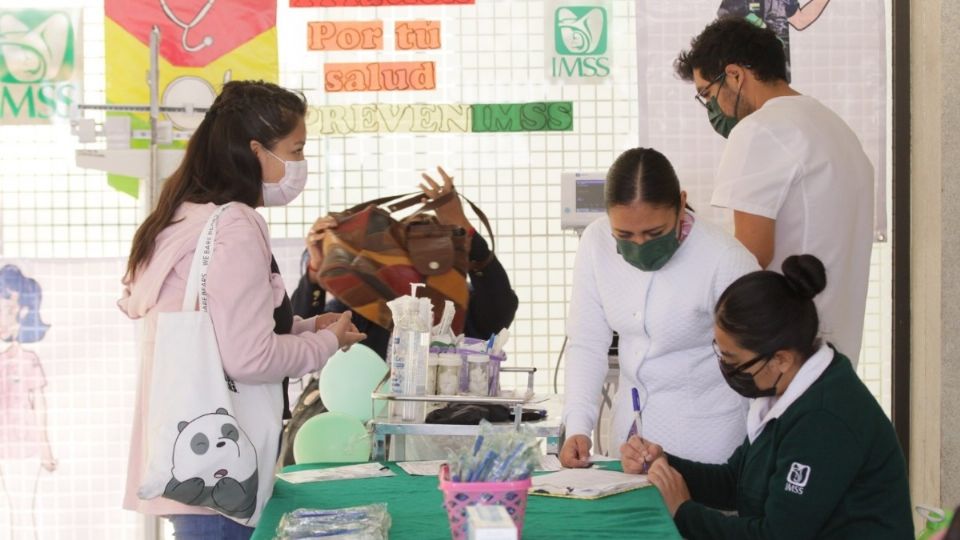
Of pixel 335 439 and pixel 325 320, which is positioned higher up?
pixel 325 320

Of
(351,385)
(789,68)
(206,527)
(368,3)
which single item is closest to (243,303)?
(206,527)

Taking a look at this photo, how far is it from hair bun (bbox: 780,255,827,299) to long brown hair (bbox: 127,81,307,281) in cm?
116

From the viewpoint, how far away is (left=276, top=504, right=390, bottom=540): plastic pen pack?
1.99 m

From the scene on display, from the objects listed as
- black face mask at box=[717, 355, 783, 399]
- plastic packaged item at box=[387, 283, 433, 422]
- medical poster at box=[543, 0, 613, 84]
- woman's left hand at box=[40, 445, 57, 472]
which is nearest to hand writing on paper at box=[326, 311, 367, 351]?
plastic packaged item at box=[387, 283, 433, 422]

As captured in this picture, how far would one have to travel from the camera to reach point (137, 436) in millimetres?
2533

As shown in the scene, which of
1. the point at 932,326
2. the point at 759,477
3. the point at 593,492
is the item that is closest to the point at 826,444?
the point at 759,477

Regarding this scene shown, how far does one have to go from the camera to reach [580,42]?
4.61m

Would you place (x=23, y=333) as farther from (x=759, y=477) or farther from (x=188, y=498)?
(x=759, y=477)

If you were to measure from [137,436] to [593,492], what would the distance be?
987 mm

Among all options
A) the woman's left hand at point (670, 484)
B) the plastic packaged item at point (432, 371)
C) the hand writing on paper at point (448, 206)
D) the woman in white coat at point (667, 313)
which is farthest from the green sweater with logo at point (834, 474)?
the hand writing on paper at point (448, 206)

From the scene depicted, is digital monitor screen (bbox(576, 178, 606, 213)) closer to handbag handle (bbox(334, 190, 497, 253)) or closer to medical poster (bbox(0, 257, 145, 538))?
handbag handle (bbox(334, 190, 497, 253))

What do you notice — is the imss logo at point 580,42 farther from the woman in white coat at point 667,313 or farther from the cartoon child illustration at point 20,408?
the cartoon child illustration at point 20,408

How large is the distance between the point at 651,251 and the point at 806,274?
474 millimetres

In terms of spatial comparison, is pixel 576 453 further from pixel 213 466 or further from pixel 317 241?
pixel 317 241
